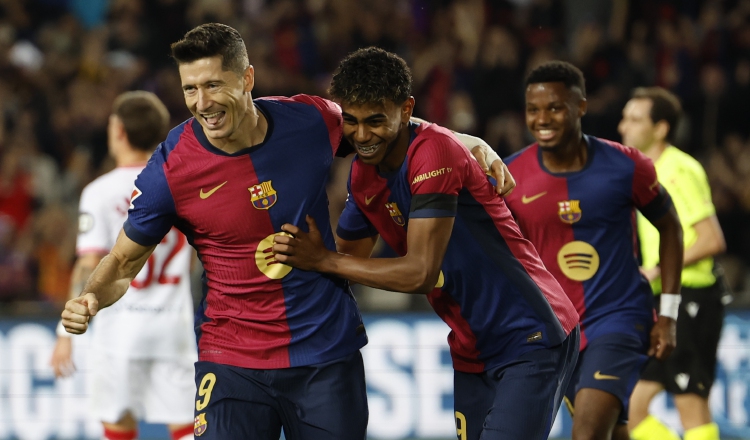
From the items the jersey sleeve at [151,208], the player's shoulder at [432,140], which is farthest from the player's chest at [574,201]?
the jersey sleeve at [151,208]

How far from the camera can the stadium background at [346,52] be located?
1070 centimetres

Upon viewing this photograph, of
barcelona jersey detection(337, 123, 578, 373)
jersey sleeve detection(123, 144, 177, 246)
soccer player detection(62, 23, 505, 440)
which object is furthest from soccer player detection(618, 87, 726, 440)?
jersey sleeve detection(123, 144, 177, 246)

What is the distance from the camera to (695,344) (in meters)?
7.27

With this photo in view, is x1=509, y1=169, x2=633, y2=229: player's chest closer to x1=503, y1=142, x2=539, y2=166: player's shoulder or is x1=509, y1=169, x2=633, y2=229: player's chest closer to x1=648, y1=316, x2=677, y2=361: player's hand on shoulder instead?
x1=503, y1=142, x2=539, y2=166: player's shoulder

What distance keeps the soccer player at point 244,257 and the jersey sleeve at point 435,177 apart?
46 cm

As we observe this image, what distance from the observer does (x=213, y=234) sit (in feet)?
14.0

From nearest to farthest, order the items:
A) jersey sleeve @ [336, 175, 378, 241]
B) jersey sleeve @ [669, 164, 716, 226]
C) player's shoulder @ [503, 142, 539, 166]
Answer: jersey sleeve @ [336, 175, 378, 241]
player's shoulder @ [503, 142, 539, 166]
jersey sleeve @ [669, 164, 716, 226]

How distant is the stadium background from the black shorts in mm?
2467

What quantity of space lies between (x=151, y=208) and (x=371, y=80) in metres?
1.01

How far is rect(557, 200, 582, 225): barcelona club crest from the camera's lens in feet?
18.2

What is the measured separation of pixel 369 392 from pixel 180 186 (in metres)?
5.01

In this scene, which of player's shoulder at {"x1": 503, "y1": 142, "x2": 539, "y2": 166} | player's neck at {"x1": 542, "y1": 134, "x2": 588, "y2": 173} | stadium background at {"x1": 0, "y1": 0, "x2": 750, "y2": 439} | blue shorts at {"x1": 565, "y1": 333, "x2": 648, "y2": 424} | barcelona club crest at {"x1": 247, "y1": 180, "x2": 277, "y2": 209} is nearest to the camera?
barcelona club crest at {"x1": 247, "y1": 180, "x2": 277, "y2": 209}

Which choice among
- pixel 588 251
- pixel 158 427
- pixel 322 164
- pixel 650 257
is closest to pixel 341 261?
pixel 322 164

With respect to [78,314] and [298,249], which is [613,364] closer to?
[298,249]
